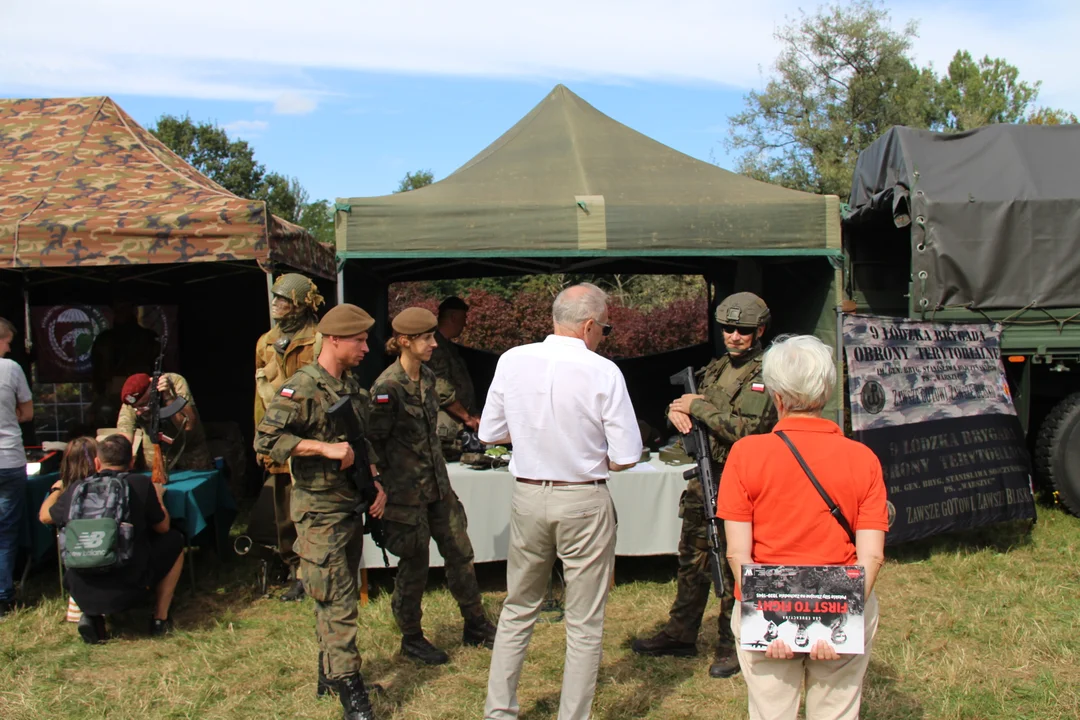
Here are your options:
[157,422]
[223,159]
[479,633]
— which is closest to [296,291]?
[157,422]

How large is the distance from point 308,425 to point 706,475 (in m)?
1.57

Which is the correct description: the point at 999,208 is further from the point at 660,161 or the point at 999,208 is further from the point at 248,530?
the point at 248,530

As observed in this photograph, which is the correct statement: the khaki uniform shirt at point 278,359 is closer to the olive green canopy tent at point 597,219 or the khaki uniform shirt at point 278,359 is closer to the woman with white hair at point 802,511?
the olive green canopy tent at point 597,219

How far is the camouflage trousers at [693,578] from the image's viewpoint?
381cm

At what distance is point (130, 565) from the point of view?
430 cm

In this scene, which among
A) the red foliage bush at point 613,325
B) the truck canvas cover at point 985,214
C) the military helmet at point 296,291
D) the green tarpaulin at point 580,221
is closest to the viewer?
the military helmet at point 296,291

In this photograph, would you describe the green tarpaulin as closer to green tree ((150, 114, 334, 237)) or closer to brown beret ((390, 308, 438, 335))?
brown beret ((390, 308, 438, 335))

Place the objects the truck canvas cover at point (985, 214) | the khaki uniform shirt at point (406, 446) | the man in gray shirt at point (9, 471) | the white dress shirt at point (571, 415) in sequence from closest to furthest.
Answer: the white dress shirt at point (571, 415)
the khaki uniform shirt at point (406, 446)
the man in gray shirt at point (9, 471)
the truck canvas cover at point (985, 214)

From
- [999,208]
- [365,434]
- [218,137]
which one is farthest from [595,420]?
[218,137]

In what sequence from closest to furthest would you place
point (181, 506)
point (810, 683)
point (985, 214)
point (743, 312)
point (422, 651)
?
point (810, 683), point (743, 312), point (422, 651), point (181, 506), point (985, 214)

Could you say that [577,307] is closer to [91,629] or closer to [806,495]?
[806,495]

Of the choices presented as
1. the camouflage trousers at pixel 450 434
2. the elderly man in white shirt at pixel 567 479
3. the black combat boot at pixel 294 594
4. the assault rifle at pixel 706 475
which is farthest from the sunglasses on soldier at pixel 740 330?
the black combat boot at pixel 294 594

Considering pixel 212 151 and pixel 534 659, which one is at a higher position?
pixel 212 151

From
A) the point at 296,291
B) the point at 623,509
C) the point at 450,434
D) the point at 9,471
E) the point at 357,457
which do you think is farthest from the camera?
the point at 450,434
